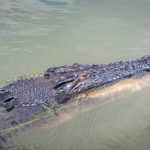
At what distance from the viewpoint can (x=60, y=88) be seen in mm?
2629

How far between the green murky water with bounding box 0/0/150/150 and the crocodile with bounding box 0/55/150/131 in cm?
18

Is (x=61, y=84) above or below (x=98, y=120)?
above

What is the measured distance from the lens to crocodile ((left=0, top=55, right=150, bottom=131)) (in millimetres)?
2547

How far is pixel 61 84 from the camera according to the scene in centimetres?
266

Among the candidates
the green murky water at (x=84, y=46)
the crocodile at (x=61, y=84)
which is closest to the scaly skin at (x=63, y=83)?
the crocodile at (x=61, y=84)

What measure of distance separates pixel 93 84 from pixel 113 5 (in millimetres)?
6060

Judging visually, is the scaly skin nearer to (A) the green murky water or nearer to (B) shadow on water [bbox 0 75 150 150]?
(B) shadow on water [bbox 0 75 150 150]

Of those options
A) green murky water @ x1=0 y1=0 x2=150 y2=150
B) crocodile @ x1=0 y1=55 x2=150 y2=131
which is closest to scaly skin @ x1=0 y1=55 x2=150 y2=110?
crocodile @ x1=0 y1=55 x2=150 y2=131

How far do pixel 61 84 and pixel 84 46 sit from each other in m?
4.28

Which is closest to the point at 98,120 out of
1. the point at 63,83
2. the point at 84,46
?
the point at 63,83

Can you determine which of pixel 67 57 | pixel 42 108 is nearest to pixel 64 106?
pixel 42 108

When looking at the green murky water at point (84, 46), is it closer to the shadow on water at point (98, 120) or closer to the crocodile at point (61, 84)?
the shadow on water at point (98, 120)

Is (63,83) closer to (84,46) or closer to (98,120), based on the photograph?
(98,120)

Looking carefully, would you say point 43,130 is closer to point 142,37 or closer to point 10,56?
point 10,56
